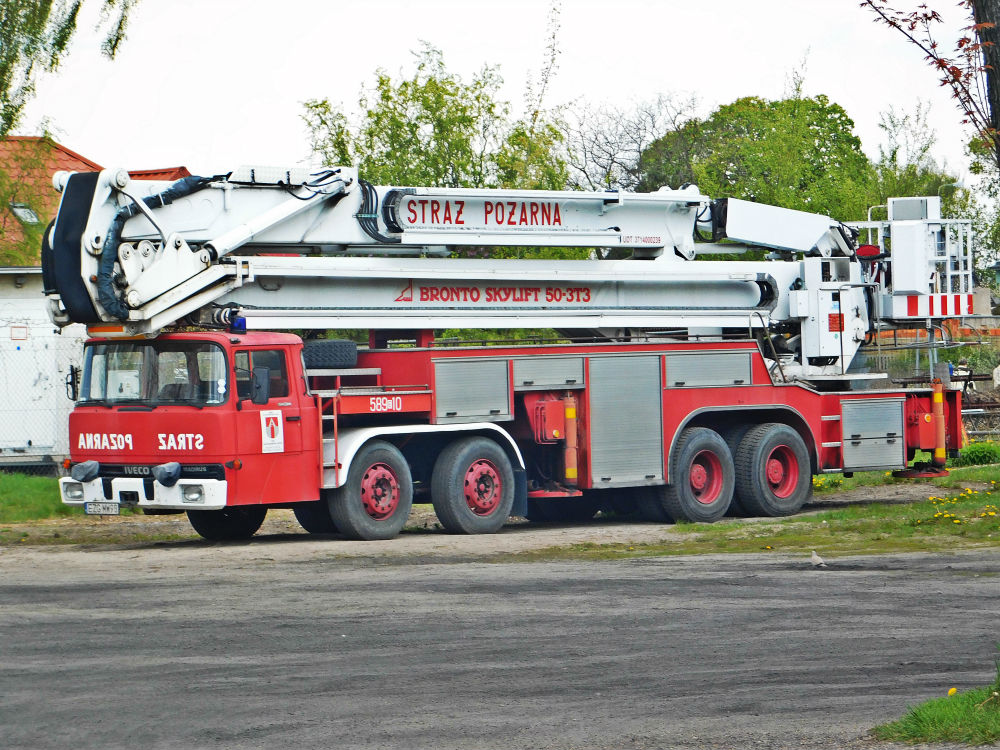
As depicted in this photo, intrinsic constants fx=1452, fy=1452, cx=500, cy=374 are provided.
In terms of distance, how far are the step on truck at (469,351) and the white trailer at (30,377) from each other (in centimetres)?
721

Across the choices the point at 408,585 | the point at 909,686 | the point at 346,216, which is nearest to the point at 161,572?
the point at 408,585

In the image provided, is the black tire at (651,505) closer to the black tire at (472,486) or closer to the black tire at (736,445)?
the black tire at (736,445)

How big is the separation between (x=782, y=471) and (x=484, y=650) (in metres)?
10.6

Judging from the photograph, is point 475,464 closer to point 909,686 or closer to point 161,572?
point 161,572

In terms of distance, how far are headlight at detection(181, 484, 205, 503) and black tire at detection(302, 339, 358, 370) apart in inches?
74.4

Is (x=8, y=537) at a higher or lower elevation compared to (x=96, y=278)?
lower

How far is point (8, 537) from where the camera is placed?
54.2ft

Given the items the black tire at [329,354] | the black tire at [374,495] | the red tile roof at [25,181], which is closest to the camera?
the black tire at [374,495]

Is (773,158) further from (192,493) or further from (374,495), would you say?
(192,493)

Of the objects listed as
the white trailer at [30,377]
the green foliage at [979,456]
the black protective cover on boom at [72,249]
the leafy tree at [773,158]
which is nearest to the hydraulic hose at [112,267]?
the black protective cover on boom at [72,249]

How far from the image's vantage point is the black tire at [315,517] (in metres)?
16.0

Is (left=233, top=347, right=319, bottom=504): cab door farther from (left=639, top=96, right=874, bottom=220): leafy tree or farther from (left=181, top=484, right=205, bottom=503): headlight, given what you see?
(left=639, top=96, right=874, bottom=220): leafy tree

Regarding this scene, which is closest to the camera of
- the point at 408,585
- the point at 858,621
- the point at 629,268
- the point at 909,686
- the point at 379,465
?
the point at 909,686

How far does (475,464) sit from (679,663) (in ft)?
25.3
